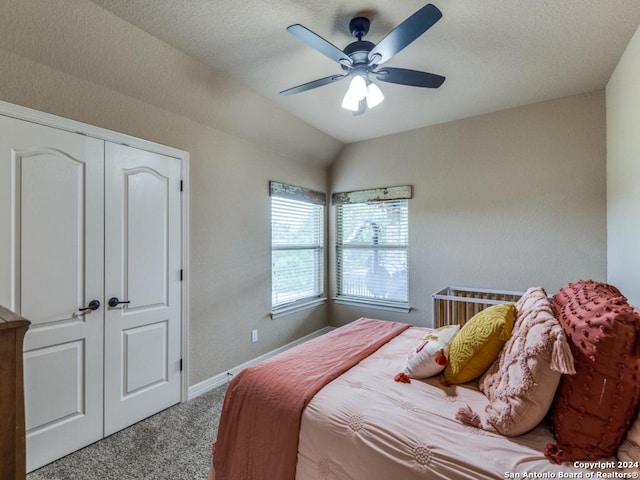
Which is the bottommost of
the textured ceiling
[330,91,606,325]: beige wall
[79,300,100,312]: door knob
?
[79,300,100,312]: door knob

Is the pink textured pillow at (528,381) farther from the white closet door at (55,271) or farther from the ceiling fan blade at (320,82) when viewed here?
the white closet door at (55,271)

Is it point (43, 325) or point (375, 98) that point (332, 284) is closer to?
point (375, 98)

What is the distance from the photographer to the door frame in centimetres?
175

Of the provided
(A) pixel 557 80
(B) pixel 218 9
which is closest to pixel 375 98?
(B) pixel 218 9

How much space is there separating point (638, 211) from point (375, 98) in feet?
5.95

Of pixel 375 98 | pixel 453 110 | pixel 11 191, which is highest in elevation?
pixel 453 110

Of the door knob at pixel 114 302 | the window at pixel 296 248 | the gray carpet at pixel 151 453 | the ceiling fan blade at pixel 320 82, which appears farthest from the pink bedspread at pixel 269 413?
the window at pixel 296 248

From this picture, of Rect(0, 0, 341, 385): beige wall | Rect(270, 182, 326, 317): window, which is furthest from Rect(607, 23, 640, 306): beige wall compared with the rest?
Rect(270, 182, 326, 317): window

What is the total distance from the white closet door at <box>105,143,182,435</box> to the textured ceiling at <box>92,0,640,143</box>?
0.93 metres

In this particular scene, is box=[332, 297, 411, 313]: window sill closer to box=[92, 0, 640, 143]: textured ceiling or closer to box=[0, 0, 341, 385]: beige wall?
box=[0, 0, 341, 385]: beige wall

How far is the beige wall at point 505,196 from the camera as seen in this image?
2.71m

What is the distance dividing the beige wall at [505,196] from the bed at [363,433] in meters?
1.94

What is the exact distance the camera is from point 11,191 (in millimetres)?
1704

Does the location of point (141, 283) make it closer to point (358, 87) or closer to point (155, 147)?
point (155, 147)
